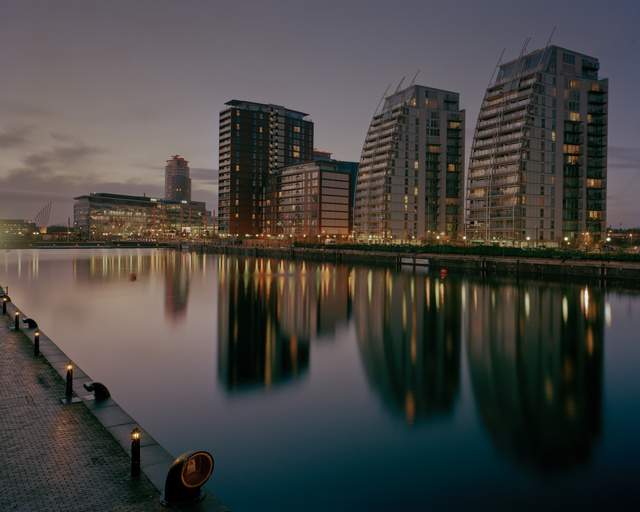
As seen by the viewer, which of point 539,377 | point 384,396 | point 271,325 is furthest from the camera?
point 271,325

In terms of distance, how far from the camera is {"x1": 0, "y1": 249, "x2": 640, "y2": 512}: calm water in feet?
43.4

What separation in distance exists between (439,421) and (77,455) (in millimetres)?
12573

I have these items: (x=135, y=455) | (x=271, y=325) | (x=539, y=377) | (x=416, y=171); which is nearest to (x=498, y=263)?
(x=271, y=325)

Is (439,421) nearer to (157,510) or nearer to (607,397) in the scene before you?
(607,397)

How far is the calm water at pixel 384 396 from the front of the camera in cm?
1324

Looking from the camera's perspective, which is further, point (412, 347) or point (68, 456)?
point (412, 347)

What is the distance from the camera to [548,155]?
13688 centimetres

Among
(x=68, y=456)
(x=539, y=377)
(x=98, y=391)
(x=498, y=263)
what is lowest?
(x=539, y=377)

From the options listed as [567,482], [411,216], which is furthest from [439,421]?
[411,216]

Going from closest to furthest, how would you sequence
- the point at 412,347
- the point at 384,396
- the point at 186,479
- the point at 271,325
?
the point at 186,479, the point at 384,396, the point at 412,347, the point at 271,325

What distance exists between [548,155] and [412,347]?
424 ft

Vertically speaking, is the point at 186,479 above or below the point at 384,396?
above

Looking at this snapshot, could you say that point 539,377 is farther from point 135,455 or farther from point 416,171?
point 416,171

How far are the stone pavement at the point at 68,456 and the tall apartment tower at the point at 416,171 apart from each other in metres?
165
